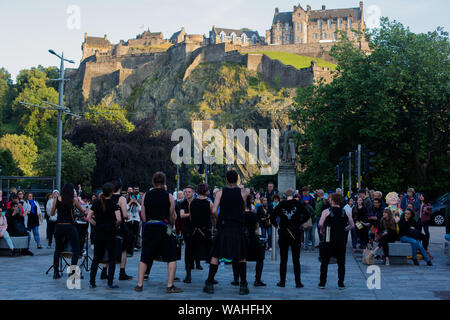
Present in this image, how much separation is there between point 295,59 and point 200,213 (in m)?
95.7

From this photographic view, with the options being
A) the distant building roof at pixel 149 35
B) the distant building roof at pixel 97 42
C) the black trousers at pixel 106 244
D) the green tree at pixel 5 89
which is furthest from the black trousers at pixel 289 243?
the distant building roof at pixel 149 35

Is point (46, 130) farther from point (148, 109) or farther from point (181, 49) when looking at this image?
point (181, 49)

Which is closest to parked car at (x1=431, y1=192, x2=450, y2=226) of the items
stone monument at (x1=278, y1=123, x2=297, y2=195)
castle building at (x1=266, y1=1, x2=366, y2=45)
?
stone monument at (x1=278, y1=123, x2=297, y2=195)

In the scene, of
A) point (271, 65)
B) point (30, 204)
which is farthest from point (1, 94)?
point (30, 204)

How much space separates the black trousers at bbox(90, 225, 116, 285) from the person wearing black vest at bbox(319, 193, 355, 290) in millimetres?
3450

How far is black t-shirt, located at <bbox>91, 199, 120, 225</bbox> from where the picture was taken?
9.29 meters

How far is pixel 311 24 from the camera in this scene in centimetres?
12488

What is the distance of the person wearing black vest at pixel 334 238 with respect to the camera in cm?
945

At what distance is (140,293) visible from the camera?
28.9 feet

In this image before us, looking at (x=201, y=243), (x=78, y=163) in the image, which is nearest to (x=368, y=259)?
(x=201, y=243)

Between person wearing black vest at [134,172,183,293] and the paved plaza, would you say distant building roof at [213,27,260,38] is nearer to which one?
the paved plaza

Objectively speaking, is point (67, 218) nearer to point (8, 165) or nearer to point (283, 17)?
point (8, 165)

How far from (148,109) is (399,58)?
77.3 meters

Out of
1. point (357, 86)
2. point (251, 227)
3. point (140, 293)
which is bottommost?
point (140, 293)
